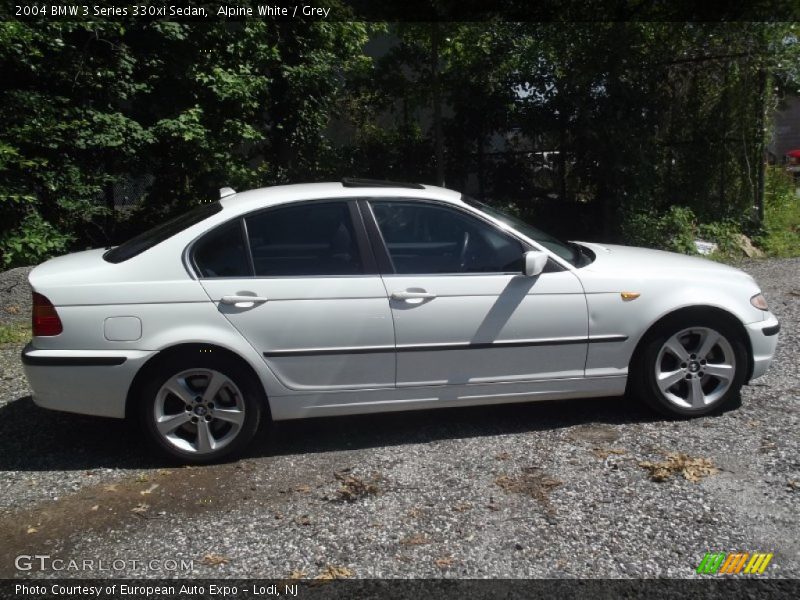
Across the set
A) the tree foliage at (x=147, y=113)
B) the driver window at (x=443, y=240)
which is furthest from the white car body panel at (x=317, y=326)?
the tree foliage at (x=147, y=113)

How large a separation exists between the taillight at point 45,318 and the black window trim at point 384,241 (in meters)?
1.81

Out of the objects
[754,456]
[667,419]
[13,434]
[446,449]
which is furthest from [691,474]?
[13,434]

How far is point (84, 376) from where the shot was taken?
178 inches

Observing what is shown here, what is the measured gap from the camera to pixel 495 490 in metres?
4.28

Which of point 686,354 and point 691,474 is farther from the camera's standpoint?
point 686,354

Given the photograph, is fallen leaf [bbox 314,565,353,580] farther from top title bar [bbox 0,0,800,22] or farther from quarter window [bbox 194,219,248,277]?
top title bar [bbox 0,0,800,22]

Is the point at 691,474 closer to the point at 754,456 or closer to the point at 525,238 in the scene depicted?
the point at 754,456

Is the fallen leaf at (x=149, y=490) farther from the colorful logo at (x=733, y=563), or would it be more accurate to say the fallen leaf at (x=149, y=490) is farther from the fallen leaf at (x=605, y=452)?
the colorful logo at (x=733, y=563)

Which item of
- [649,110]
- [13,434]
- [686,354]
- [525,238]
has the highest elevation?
[649,110]

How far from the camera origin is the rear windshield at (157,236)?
480cm

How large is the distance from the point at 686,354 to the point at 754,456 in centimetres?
76

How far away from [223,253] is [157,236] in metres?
0.48

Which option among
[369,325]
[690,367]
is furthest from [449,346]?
[690,367]

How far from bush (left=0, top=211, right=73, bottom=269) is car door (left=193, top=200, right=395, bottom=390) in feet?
15.9
